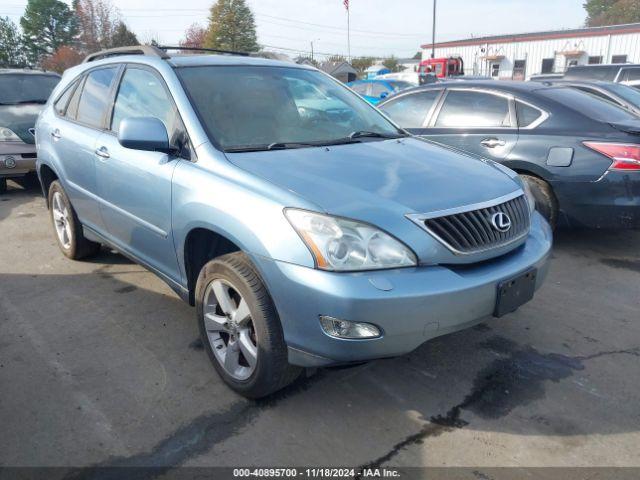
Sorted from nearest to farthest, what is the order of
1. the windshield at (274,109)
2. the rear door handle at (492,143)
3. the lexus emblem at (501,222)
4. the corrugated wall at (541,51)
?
the lexus emblem at (501,222) < the windshield at (274,109) < the rear door handle at (492,143) < the corrugated wall at (541,51)

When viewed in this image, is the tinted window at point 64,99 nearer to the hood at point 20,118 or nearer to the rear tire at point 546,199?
the hood at point 20,118

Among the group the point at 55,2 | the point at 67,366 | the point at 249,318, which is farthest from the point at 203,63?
the point at 55,2

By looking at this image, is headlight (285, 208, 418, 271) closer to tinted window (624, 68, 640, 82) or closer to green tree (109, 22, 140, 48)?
tinted window (624, 68, 640, 82)

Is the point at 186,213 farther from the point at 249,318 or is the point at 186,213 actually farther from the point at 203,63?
the point at 203,63

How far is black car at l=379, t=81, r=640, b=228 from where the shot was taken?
4.50 m

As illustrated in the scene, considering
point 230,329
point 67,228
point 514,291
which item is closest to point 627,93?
point 514,291

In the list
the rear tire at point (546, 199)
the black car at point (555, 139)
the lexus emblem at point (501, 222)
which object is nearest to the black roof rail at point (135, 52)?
the lexus emblem at point (501, 222)

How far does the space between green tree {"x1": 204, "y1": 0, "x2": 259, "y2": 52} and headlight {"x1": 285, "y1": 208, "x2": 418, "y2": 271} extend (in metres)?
61.8

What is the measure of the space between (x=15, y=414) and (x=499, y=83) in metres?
5.12

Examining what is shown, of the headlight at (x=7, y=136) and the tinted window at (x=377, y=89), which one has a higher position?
the tinted window at (x=377, y=89)

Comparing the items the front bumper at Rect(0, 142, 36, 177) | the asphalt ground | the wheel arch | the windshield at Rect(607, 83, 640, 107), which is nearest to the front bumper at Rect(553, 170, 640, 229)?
the asphalt ground

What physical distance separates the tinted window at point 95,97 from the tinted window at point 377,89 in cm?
1231

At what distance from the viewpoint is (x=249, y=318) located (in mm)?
2621

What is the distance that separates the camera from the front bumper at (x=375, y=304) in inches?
86.5
